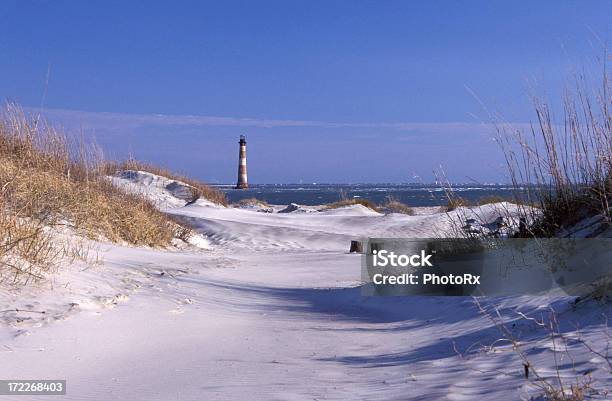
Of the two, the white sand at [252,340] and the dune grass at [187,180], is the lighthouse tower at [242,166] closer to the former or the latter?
the dune grass at [187,180]

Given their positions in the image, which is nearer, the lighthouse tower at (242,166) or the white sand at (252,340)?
the white sand at (252,340)

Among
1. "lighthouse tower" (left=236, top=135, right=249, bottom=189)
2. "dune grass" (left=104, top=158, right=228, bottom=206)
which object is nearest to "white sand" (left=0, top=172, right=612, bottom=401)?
"dune grass" (left=104, top=158, right=228, bottom=206)

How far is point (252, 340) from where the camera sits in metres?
3.72

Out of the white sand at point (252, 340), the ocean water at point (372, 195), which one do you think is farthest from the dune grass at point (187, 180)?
the white sand at point (252, 340)

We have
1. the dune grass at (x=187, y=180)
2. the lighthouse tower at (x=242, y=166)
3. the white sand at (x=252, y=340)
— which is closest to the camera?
the white sand at (x=252, y=340)

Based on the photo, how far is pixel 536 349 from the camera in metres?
2.81

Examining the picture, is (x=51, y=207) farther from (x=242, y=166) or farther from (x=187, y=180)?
(x=242, y=166)

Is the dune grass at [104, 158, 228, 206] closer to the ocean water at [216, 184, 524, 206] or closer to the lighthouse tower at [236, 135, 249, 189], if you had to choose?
the ocean water at [216, 184, 524, 206]

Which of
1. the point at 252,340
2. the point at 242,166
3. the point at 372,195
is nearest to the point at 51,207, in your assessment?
the point at 252,340

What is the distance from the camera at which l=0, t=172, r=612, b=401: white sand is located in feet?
8.58

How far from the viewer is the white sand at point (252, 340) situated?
2.62m

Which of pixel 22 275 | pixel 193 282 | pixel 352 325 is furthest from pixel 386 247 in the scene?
pixel 22 275

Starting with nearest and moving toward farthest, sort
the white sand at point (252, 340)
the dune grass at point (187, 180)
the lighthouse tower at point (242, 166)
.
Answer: the white sand at point (252, 340) < the dune grass at point (187, 180) < the lighthouse tower at point (242, 166)

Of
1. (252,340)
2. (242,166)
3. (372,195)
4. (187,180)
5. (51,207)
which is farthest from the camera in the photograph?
(372,195)
